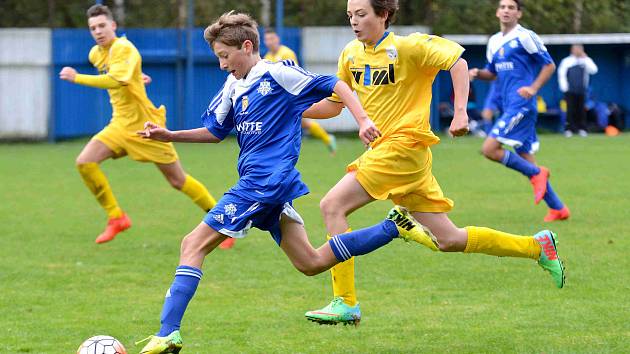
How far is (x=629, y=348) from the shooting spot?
586 centimetres

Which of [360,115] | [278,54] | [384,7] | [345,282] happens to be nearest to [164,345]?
[345,282]

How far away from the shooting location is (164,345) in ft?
17.7

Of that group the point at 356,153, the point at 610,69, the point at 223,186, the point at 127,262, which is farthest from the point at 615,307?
the point at 610,69

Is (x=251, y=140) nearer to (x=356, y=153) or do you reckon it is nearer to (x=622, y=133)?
(x=356, y=153)

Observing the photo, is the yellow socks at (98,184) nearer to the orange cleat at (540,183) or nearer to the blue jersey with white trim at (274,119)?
the orange cleat at (540,183)

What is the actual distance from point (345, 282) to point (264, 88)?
1.23m

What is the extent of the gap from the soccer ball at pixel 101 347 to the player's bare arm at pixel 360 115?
1541 millimetres

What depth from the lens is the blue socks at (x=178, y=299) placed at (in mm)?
5516

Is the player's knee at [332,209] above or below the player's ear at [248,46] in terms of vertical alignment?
below

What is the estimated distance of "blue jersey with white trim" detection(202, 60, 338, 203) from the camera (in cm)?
585

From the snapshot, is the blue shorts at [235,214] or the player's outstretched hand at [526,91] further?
the player's outstretched hand at [526,91]

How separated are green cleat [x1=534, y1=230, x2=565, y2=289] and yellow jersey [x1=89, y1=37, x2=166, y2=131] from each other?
4392 mm

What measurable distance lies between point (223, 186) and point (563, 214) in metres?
5.39

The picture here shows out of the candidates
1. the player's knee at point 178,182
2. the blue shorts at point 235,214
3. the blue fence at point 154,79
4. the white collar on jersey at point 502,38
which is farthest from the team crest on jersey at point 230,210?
the blue fence at point 154,79
